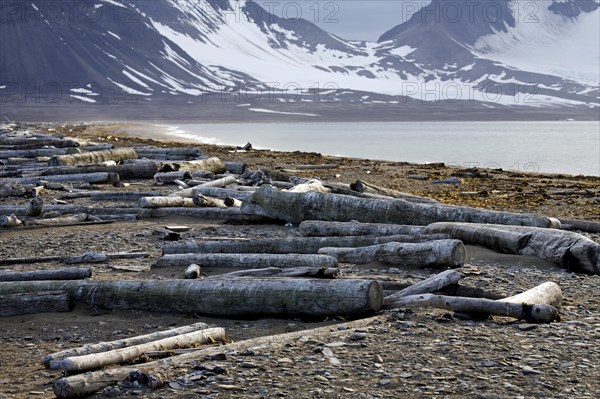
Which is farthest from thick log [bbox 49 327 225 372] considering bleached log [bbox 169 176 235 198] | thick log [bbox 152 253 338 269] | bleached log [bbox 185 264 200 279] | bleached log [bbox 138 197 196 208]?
bleached log [bbox 169 176 235 198]

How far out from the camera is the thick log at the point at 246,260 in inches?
354

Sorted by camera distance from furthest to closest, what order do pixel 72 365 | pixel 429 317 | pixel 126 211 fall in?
pixel 126 211, pixel 429 317, pixel 72 365

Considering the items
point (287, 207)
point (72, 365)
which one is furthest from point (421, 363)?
point (287, 207)

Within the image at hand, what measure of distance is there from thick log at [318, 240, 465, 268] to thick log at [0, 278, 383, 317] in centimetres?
202

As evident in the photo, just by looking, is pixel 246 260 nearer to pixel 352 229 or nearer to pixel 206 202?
pixel 352 229

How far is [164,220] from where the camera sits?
14016 mm

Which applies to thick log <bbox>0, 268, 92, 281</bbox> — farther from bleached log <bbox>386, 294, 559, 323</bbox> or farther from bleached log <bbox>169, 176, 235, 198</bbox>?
bleached log <bbox>169, 176, 235, 198</bbox>

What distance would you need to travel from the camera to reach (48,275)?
8.82 metres

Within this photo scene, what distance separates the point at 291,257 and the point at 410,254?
1.34 metres

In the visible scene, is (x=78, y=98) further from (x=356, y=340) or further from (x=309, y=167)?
(x=356, y=340)

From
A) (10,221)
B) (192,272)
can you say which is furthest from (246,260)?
(10,221)

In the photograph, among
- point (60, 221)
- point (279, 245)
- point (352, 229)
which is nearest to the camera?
point (279, 245)

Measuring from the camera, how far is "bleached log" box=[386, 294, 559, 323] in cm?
712

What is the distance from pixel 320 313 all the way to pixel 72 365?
2.29 meters
